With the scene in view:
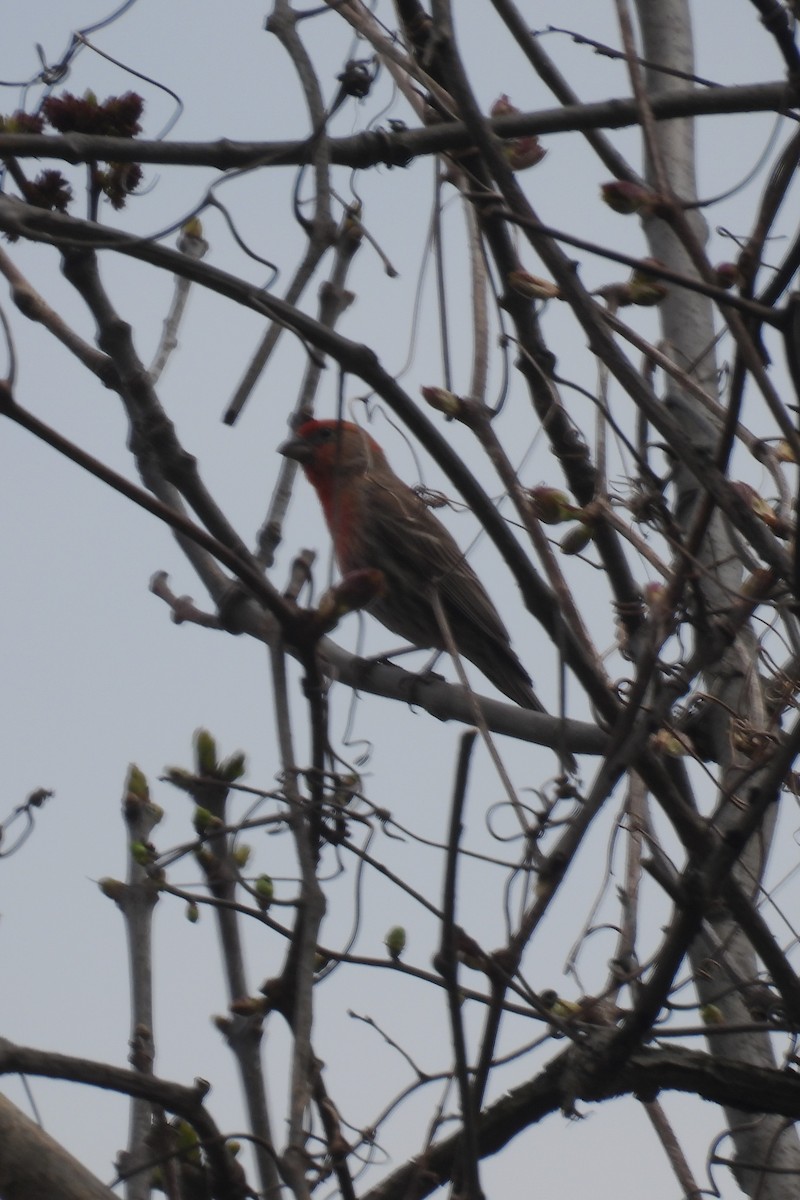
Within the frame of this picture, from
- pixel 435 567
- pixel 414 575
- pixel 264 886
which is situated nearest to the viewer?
pixel 264 886

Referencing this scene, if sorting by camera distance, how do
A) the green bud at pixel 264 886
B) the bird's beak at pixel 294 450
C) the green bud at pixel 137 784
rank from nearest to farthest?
the green bud at pixel 264 886, the green bud at pixel 137 784, the bird's beak at pixel 294 450

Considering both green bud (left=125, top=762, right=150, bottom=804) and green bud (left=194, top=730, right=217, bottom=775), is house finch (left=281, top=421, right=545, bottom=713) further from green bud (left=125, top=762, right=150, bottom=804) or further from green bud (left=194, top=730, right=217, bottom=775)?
green bud (left=194, top=730, right=217, bottom=775)

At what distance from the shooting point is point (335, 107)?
363 centimetres

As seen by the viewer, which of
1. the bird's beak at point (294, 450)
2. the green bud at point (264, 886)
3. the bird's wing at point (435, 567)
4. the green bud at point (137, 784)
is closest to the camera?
the green bud at point (264, 886)

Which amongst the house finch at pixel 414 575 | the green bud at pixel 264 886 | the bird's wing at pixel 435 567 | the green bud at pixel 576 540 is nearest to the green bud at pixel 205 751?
the green bud at pixel 264 886

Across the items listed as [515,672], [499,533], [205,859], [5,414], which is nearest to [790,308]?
[499,533]

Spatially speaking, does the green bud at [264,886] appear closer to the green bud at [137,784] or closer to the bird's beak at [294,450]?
the green bud at [137,784]

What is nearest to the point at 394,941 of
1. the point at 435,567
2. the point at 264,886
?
the point at 264,886

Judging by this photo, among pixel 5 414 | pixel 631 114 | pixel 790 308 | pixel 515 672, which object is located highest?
pixel 515 672

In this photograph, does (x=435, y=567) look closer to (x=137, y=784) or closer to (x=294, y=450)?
(x=294, y=450)

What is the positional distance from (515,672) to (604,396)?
4.18 m

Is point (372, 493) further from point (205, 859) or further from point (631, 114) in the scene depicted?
point (205, 859)

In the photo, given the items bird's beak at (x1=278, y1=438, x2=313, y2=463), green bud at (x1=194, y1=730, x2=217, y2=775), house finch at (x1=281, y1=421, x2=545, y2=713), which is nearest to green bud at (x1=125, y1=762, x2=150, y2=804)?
green bud at (x1=194, y1=730, x2=217, y2=775)

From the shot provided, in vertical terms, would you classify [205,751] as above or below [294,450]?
below
